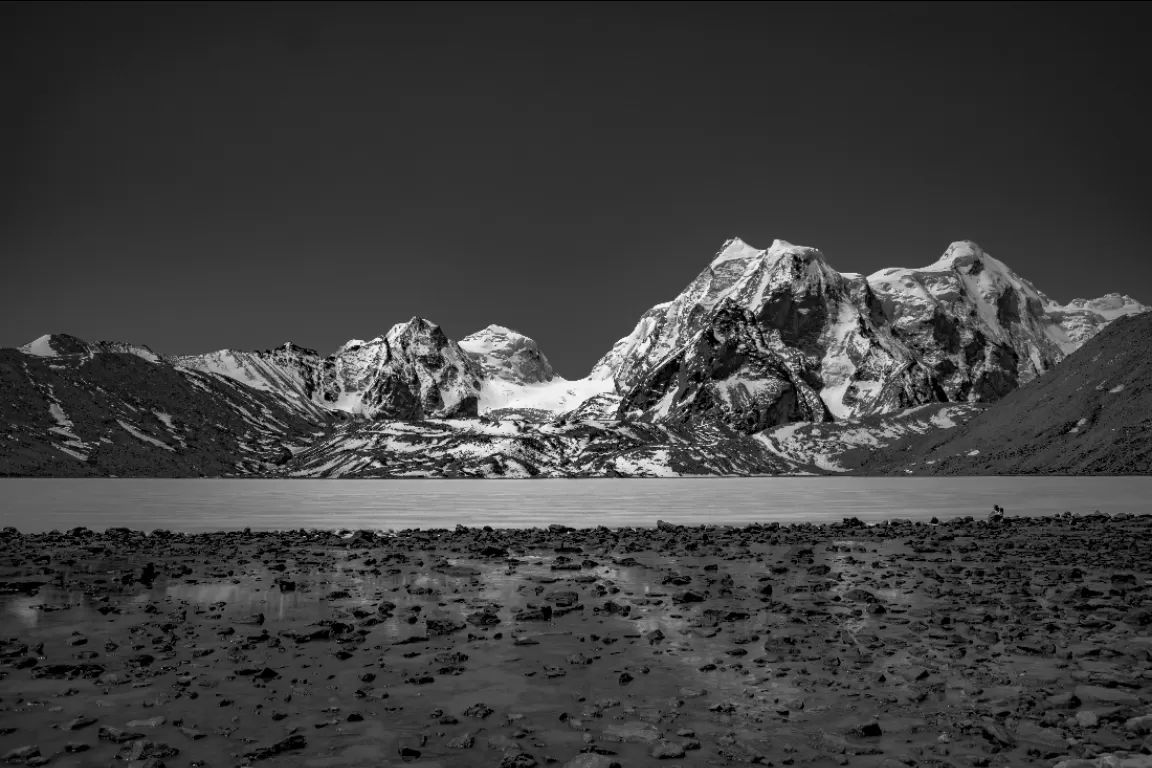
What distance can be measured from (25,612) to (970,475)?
153534mm

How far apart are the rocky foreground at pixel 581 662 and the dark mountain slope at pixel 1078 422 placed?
103384mm

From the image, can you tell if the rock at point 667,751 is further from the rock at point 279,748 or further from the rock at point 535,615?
the rock at point 535,615

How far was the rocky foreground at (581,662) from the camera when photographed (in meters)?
11.2

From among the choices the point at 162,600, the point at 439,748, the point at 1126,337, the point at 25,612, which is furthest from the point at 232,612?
the point at 1126,337

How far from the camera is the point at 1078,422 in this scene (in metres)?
132

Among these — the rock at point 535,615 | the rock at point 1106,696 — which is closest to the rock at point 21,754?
the rock at point 535,615

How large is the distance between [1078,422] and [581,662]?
474ft

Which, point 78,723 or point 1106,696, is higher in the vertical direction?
point 1106,696

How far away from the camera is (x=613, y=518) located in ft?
184

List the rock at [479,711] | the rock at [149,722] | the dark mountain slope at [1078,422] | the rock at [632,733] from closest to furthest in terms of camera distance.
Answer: the rock at [632,733]
the rock at [149,722]
the rock at [479,711]
the dark mountain slope at [1078,422]

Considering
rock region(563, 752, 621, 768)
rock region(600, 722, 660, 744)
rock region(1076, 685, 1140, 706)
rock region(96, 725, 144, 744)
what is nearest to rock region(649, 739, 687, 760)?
rock region(600, 722, 660, 744)

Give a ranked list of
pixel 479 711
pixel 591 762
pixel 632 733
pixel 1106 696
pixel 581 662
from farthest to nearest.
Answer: pixel 581 662, pixel 1106 696, pixel 479 711, pixel 632 733, pixel 591 762

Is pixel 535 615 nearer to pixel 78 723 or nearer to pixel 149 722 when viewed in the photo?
pixel 149 722

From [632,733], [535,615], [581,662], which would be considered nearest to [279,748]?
[632,733]
